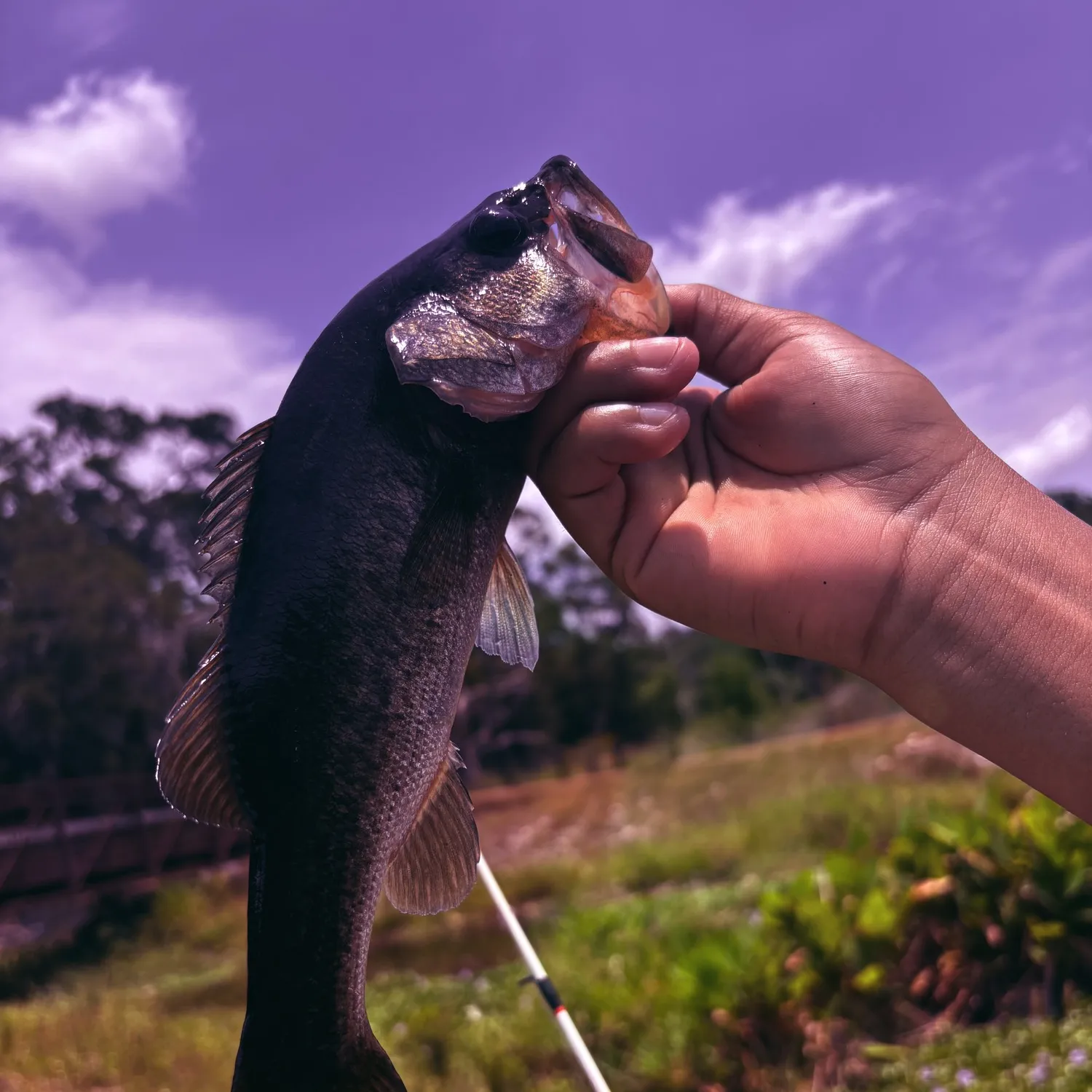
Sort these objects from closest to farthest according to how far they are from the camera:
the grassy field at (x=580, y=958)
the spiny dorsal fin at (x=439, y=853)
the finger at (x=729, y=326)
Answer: the spiny dorsal fin at (x=439, y=853) < the finger at (x=729, y=326) < the grassy field at (x=580, y=958)

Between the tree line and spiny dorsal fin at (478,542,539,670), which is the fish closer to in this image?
spiny dorsal fin at (478,542,539,670)

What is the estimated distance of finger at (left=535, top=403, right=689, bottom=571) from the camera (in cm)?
190

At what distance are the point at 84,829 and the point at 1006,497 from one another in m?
16.5

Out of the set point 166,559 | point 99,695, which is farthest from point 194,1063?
point 166,559

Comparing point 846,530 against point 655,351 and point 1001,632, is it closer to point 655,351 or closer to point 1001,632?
point 1001,632

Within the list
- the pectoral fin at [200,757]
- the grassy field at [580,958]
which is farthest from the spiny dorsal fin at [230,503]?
the grassy field at [580,958]

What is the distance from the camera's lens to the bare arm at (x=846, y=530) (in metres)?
1.93

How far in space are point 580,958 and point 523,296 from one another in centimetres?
654

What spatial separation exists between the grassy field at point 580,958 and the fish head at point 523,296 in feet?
13.7

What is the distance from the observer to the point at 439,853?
169 centimetres

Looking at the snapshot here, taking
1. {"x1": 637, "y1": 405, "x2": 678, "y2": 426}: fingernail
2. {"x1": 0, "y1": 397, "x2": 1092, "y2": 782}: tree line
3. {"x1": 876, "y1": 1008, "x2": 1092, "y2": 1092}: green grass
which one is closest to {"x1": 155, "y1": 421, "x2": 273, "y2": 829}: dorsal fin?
{"x1": 637, "y1": 405, "x2": 678, "y2": 426}: fingernail

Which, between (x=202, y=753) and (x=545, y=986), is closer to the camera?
(x=202, y=753)

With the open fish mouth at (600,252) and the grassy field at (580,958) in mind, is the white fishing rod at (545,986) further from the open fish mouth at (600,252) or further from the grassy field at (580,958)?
the grassy field at (580,958)

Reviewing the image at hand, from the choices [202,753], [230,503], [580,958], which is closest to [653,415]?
[230,503]
